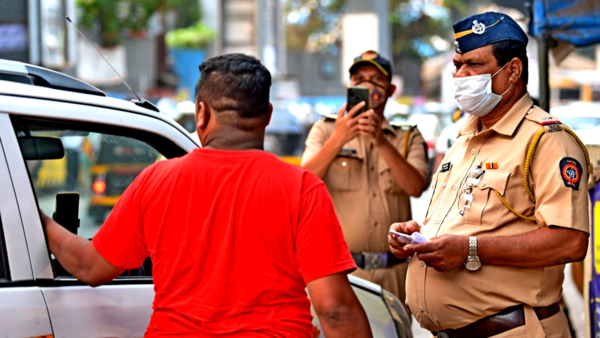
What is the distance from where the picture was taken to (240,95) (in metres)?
1.86

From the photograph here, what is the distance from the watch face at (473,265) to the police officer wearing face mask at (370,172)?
126cm

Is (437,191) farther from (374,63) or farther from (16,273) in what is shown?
(16,273)

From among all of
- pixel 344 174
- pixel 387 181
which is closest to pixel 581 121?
pixel 387 181

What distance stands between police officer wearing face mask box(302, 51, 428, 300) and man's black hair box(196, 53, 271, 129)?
5.13ft

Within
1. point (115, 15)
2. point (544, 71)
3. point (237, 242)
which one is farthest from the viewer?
point (115, 15)

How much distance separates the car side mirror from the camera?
2246 millimetres

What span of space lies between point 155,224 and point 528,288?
1256 mm

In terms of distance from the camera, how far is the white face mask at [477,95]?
230 centimetres

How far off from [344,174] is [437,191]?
1.10 meters

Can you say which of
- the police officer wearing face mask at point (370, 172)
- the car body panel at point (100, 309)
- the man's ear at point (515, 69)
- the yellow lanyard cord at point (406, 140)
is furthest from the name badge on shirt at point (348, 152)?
the car body panel at point (100, 309)

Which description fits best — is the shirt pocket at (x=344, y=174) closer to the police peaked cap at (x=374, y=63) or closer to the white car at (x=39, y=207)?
the police peaked cap at (x=374, y=63)

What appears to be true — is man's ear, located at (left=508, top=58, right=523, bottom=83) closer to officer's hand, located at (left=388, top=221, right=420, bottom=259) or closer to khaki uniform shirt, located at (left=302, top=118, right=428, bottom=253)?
officer's hand, located at (left=388, top=221, right=420, bottom=259)

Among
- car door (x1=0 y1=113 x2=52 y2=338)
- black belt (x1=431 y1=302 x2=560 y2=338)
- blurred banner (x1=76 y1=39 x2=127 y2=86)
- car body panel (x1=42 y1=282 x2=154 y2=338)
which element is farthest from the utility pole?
blurred banner (x1=76 y1=39 x2=127 y2=86)

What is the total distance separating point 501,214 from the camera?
220cm
